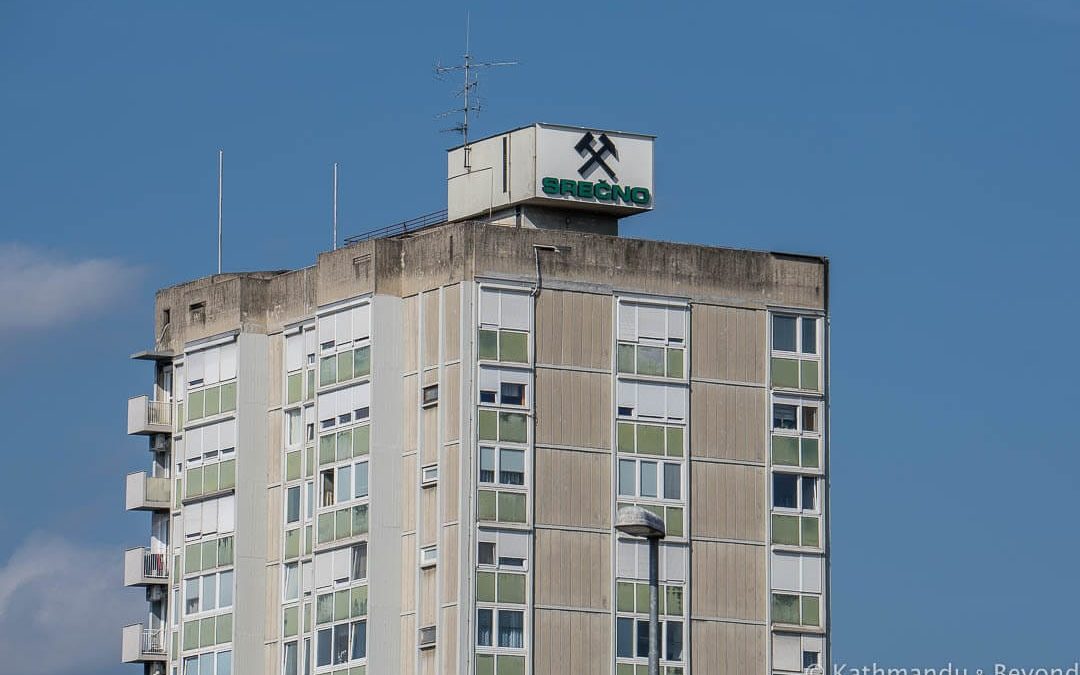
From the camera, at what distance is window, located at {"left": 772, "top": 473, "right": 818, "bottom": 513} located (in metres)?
110

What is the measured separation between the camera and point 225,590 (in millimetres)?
114312

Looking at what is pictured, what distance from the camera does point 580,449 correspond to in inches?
4205

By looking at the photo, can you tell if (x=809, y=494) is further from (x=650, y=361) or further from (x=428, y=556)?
(x=428, y=556)

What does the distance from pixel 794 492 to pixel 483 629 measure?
12.7 m

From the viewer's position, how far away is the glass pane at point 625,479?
107250 mm

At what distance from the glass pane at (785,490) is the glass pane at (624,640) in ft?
23.8

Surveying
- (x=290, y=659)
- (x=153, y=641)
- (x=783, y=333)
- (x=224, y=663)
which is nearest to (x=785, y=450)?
(x=783, y=333)

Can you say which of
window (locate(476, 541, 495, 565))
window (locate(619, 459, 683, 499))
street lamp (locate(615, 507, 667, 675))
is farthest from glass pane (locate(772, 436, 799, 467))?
street lamp (locate(615, 507, 667, 675))

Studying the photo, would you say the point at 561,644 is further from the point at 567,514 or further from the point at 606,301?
the point at 606,301

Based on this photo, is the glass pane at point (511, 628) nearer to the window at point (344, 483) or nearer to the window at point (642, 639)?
the window at point (642, 639)

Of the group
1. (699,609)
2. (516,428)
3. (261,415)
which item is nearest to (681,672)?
(699,609)

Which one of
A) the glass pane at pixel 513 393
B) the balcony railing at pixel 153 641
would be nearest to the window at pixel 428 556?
the glass pane at pixel 513 393

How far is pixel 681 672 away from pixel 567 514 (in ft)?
21.0

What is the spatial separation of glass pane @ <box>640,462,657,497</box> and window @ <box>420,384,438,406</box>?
23.7ft
